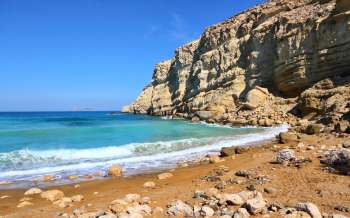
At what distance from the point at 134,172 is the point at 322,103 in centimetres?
1965

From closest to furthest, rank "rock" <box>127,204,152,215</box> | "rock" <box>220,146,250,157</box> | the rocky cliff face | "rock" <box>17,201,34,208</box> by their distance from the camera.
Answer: "rock" <box>127,204,152,215</box>, "rock" <box>17,201,34,208</box>, "rock" <box>220,146,250,157</box>, the rocky cliff face

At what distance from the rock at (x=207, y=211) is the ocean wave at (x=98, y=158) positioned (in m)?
6.30

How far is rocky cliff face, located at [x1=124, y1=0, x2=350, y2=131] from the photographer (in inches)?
1202

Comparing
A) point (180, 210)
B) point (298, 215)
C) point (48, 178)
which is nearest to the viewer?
point (298, 215)

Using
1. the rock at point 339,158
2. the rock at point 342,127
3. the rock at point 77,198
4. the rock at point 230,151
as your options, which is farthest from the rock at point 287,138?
the rock at point 77,198

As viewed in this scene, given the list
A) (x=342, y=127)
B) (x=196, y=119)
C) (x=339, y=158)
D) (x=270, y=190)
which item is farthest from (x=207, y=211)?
(x=196, y=119)

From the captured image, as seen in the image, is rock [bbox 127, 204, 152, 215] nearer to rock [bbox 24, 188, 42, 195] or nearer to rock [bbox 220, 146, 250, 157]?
rock [bbox 24, 188, 42, 195]

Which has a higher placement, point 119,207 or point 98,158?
point 119,207

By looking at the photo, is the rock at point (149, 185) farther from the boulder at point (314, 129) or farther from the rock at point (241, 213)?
the boulder at point (314, 129)

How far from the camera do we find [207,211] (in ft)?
20.7

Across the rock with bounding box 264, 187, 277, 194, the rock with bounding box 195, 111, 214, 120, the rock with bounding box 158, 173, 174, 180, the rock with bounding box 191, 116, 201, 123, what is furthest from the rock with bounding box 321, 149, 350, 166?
the rock with bounding box 191, 116, 201, 123

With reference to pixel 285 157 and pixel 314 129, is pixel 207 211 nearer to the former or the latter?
pixel 285 157

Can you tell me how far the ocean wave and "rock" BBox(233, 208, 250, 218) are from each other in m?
6.78

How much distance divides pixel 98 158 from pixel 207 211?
1094 cm
